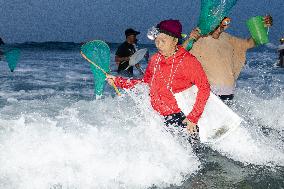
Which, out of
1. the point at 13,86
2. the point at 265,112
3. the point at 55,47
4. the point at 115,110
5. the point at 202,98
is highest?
the point at 202,98

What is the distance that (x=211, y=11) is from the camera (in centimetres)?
519

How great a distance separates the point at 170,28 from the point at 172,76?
456 mm

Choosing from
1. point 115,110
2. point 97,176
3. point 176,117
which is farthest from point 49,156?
point 115,110

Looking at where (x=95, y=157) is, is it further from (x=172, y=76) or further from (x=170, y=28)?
(x=170, y=28)

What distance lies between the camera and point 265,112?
27.5ft

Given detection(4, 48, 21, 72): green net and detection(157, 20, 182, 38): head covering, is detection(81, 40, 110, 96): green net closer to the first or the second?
detection(157, 20, 182, 38): head covering

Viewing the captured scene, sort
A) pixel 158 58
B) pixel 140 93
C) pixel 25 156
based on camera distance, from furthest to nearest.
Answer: pixel 140 93
pixel 25 156
pixel 158 58

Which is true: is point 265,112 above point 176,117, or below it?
below

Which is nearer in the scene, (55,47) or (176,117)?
(176,117)

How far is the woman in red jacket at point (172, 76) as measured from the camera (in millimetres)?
3799

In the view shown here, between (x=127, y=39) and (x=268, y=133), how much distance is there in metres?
3.64

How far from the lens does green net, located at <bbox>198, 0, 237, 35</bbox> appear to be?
5191mm

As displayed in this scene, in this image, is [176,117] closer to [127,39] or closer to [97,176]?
[97,176]

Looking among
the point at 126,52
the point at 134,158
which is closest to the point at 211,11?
the point at 134,158
